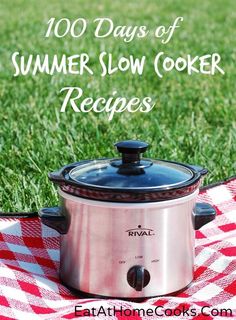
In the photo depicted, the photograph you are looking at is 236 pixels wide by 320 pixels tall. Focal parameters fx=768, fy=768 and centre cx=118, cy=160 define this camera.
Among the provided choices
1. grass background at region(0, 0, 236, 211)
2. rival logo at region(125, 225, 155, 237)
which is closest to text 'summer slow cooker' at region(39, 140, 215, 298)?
rival logo at region(125, 225, 155, 237)

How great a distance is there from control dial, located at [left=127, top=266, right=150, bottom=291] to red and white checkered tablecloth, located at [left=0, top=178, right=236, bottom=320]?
43 millimetres

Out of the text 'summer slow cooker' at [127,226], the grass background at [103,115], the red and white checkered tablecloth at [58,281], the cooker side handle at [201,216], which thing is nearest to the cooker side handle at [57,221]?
the text 'summer slow cooker' at [127,226]

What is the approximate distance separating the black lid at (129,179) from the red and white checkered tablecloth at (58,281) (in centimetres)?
24

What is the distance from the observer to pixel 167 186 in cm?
172

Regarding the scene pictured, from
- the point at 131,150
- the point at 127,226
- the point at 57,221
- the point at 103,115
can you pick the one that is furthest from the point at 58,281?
the point at 103,115

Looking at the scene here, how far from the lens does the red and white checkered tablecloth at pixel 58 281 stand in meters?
1.71

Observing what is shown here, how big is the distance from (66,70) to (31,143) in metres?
1.74

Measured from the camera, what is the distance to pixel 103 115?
3.51 metres

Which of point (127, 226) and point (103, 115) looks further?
point (103, 115)

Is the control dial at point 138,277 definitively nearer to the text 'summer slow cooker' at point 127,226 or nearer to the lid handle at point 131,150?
the text 'summer slow cooker' at point 127,226

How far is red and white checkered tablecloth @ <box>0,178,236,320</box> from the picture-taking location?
1707 mm

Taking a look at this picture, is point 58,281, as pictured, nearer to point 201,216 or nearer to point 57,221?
point 57,221

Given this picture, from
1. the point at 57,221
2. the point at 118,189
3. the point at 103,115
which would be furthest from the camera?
the point at 103,115

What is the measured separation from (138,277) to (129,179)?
222 mm
